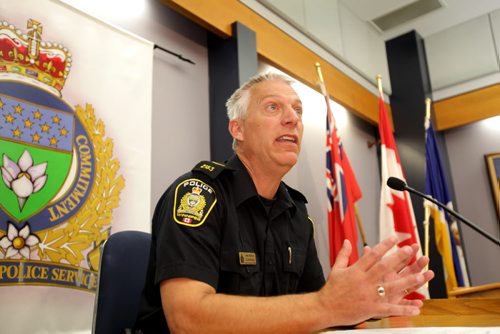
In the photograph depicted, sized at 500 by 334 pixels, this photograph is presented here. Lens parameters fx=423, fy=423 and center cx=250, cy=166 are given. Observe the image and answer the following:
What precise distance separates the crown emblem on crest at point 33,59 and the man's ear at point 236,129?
2.52ft

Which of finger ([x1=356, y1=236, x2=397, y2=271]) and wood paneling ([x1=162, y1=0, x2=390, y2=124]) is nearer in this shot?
finger ([x1=356, y1=236, x2=397, y2=271])

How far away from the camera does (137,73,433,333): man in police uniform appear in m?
0.85

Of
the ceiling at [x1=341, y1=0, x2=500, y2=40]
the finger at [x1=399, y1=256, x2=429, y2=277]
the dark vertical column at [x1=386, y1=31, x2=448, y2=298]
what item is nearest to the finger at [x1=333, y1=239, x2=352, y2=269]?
the finger at [x1=399, y1=256, x2=429, y2=277]

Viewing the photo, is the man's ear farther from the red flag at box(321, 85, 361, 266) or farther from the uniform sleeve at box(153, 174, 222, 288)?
the red flag at box(321, 85, 361, 266)

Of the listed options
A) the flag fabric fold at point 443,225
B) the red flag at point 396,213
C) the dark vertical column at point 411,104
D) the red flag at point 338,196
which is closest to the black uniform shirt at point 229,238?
the red flag at point 338,196

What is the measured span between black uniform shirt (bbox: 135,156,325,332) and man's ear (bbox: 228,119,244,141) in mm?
127

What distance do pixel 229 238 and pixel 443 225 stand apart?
2938 millimetres

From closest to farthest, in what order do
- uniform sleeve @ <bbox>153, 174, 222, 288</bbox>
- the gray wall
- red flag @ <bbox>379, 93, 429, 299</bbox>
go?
uniform sleeve @ <bbox>153, 174, 222, 288</bbox>
red flag @ <bbox>379, 93, 429, 299</bbox>
the gray wall

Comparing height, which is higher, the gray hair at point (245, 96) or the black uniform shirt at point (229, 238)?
the gray hair at point (245, 96)

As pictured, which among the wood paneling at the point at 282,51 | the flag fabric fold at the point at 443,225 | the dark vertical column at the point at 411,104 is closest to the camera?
the wood paneling at the point at 282,51

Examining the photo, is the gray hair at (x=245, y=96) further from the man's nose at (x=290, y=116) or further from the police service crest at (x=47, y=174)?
the police service crest at (x=47, y=174)

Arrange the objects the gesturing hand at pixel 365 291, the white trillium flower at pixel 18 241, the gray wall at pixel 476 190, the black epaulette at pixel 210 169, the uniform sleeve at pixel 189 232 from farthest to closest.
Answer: the gray wall at pixel 476 190, the white trillium flower at pixel 18 241, the black epaulette at pixel 210 169, the uniform sleeve at pixel 189 232, the gesturing hand at pixel 365 291

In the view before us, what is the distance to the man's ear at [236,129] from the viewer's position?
1.62 meters

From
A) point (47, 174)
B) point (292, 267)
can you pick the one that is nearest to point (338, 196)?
point (292, 267)
